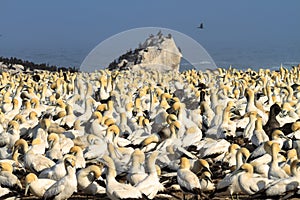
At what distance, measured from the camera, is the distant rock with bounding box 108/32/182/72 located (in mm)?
30294

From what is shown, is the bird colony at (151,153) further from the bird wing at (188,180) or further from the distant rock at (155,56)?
the distant rock at (155,56)

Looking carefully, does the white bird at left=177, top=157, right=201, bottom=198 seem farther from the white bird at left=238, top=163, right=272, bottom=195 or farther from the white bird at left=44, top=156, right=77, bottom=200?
the white bird at left=44, top=156, right=77, bottom=200

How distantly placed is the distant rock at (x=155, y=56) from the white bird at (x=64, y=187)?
19316mm

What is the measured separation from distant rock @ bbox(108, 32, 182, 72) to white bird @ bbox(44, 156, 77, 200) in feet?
63.4

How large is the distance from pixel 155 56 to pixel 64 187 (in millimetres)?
25130

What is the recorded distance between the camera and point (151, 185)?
9492 mm

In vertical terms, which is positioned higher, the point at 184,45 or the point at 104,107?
the point at 184,45

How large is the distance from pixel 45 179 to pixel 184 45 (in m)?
13.0

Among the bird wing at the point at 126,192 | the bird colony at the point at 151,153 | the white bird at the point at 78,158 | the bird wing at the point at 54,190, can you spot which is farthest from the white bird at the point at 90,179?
the white bird at the point at 78,158

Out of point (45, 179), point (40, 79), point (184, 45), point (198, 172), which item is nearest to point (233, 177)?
point (198, 172)

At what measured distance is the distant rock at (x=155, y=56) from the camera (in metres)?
30.3

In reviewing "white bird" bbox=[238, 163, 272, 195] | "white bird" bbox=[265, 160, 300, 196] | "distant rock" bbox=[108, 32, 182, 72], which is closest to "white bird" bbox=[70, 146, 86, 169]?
"white bird" bbox=[238, 163, 272, 195]

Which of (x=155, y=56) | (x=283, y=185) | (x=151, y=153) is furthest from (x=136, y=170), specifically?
(x=155, y=56)

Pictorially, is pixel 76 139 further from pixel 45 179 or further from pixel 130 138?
pixel 45 179
